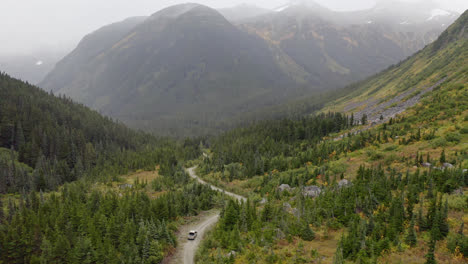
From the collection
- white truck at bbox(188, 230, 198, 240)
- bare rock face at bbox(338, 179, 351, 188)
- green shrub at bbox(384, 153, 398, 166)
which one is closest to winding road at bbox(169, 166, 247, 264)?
white truck at bbox(188, 230, 198, 240)

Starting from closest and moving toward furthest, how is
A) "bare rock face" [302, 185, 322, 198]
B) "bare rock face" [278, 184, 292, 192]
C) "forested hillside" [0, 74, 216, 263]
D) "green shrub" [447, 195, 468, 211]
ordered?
"green shrub" [447, 195, 468, 211] → "forested hillside" [0, 74, 216, 263] → "bare rock face" [302, 185, 322, 198] → "bare rock face" [278, 184, 292, 192]

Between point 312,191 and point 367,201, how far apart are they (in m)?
18.6

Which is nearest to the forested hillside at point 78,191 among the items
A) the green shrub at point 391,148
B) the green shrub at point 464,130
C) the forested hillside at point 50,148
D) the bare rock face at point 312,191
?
the forested hillside at point 50,148

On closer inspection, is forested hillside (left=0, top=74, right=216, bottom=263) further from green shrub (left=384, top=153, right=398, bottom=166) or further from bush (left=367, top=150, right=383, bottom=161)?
green shrub (left=384, top=153, right=398, bottom=166)

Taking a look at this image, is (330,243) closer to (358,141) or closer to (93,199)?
(358,141)

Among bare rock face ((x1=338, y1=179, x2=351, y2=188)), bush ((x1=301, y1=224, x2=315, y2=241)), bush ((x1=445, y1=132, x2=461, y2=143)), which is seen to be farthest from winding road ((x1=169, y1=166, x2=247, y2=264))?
bush ((x1=445, y1=132, x2=461, y2=143))

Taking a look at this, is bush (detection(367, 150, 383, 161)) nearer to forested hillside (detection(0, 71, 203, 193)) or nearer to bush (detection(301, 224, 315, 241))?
bush (detection(301, 224, 315, 241))

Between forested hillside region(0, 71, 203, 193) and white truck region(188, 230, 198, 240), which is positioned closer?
white truck region(188, 230, 198, 240)

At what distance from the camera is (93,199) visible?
6775cm

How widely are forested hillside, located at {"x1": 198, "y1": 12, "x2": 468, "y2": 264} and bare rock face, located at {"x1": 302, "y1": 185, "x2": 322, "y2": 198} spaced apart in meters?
0.22

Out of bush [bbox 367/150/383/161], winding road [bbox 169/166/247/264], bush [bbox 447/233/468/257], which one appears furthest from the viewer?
bush [bbox 367/150/383/161]

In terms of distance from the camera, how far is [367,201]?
133ft

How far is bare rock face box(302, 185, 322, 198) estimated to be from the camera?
56872 mm

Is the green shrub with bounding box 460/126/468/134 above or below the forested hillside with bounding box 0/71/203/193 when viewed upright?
above
